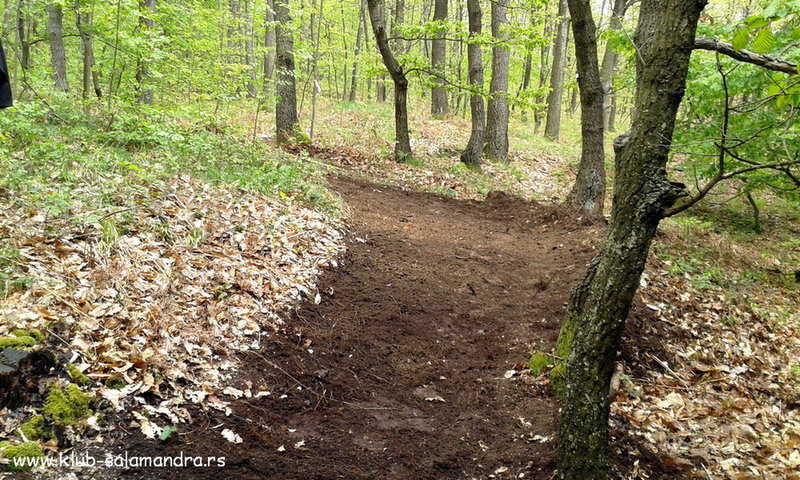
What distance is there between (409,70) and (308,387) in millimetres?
9142

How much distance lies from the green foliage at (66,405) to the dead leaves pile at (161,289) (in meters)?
0.14

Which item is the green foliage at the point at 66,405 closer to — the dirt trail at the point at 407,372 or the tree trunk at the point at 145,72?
the dirt trail at the point at 407,372

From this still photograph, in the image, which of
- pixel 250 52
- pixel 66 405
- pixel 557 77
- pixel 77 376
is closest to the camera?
pixel 66 405

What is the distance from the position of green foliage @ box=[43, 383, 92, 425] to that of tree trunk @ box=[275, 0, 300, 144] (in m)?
9.31

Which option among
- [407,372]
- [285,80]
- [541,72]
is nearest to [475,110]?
[285,80]

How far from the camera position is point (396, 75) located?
11531 millimetres

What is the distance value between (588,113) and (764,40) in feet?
19.2

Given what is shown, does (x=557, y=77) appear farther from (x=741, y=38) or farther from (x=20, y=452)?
(x=20, y=452)

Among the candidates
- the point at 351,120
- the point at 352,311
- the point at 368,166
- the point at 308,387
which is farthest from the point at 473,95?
the point at 308,387

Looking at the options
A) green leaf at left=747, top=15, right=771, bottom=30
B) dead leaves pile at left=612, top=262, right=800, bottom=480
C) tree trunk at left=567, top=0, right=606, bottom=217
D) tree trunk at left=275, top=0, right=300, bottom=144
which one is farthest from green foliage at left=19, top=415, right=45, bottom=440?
tree trunk at left=275, top=0, right=300, bottom=144

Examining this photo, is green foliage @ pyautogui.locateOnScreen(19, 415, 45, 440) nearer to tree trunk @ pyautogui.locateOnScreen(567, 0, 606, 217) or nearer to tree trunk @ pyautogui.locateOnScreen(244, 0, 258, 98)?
tree trunk @ pyautogui.locateOnScreen(567, 0, 606, 217)

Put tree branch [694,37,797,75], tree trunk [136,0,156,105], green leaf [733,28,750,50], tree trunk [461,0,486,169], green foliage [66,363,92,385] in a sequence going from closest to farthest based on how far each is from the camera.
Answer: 1. green leaf [733,28,750,50]
2. tree branch [694,37,797,75]
3. green foliage [66,363,92,385]
4. tree trunk [136,0,156,105]
5. tree trunk [461,0,486,169]

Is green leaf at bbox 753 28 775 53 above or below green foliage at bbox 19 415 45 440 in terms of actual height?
above

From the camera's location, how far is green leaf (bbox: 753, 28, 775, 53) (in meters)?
2.17
